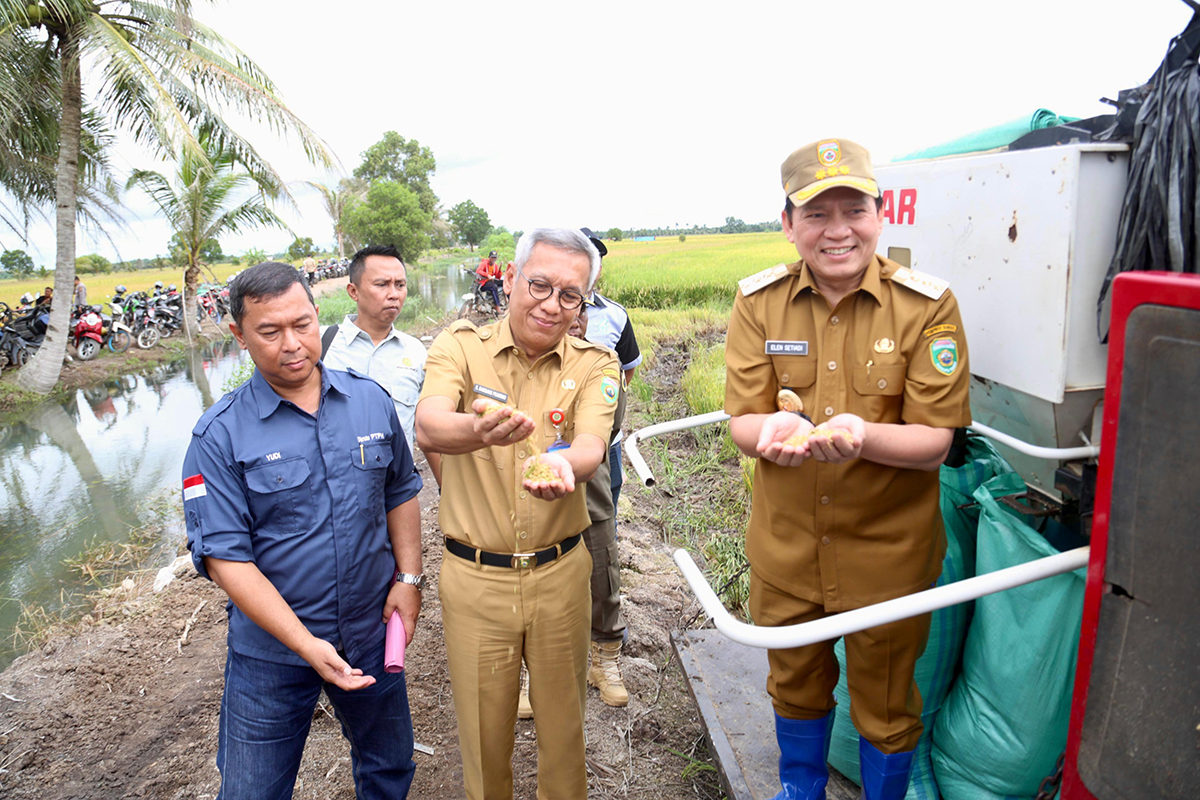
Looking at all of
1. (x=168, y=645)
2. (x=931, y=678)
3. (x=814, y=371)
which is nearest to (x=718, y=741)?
(x=931, y=678)

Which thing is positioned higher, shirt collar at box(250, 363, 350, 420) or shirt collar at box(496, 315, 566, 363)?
shirt collar at box(496, 315, 566, 363)

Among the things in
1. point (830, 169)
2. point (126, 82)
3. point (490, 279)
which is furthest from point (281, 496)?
point (490, 279)

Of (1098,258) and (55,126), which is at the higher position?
(55,126)

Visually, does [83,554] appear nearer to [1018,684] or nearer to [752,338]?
[752,338]

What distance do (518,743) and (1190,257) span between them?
2.66 meters

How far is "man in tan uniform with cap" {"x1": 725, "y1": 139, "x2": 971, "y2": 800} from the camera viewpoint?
5.17ft

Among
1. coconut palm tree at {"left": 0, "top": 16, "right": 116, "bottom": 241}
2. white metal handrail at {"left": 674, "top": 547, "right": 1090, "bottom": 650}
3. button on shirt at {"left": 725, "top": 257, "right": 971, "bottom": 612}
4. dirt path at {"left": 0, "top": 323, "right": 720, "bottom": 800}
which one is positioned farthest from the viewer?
coconut palm tree at {"left": 0, "top": 16, "right": 116, "bottom": 241}

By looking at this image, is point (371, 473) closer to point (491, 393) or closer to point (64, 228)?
point (491, 393)

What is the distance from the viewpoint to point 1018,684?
1.75 metres

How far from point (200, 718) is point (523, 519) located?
2271mm

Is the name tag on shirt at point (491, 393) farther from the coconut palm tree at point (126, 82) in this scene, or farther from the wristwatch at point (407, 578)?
the coconut palm tree at point (126, 82)

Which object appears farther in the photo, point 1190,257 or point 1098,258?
point 1098,258

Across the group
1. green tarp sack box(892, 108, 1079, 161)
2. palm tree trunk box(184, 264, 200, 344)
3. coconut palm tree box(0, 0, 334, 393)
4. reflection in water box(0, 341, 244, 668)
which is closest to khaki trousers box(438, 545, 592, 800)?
green tarp sack box(892, 108, 1079, 161)

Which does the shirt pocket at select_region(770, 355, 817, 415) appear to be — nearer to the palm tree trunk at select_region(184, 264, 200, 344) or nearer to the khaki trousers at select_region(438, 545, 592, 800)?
the khaki trousers at select_region(438, 545, 592, 800)
